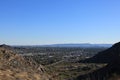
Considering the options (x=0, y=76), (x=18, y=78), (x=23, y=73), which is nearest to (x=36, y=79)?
(x=23, y=73)

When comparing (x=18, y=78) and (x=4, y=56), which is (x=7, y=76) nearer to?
(x=18, y=78)

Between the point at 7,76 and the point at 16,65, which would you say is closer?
the point at 7,76

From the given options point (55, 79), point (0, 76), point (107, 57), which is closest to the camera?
point (0, 76)

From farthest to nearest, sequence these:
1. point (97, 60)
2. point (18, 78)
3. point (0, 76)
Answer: point (97, 60)
point (18, 78)
point (0, 76)

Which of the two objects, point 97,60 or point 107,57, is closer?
point 107,57

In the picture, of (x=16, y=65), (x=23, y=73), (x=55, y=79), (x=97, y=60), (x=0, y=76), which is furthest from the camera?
(x=97, y=60)

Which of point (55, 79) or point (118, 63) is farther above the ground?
point (118, 63)

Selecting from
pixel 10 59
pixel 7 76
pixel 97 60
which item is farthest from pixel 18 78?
pixel 97 60

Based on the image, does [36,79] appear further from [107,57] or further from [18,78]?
[107,57]

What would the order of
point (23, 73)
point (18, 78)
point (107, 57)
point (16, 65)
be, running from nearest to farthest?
point (18, 78) → point (23, 73) → point (16, 65) → point (107, 57)
